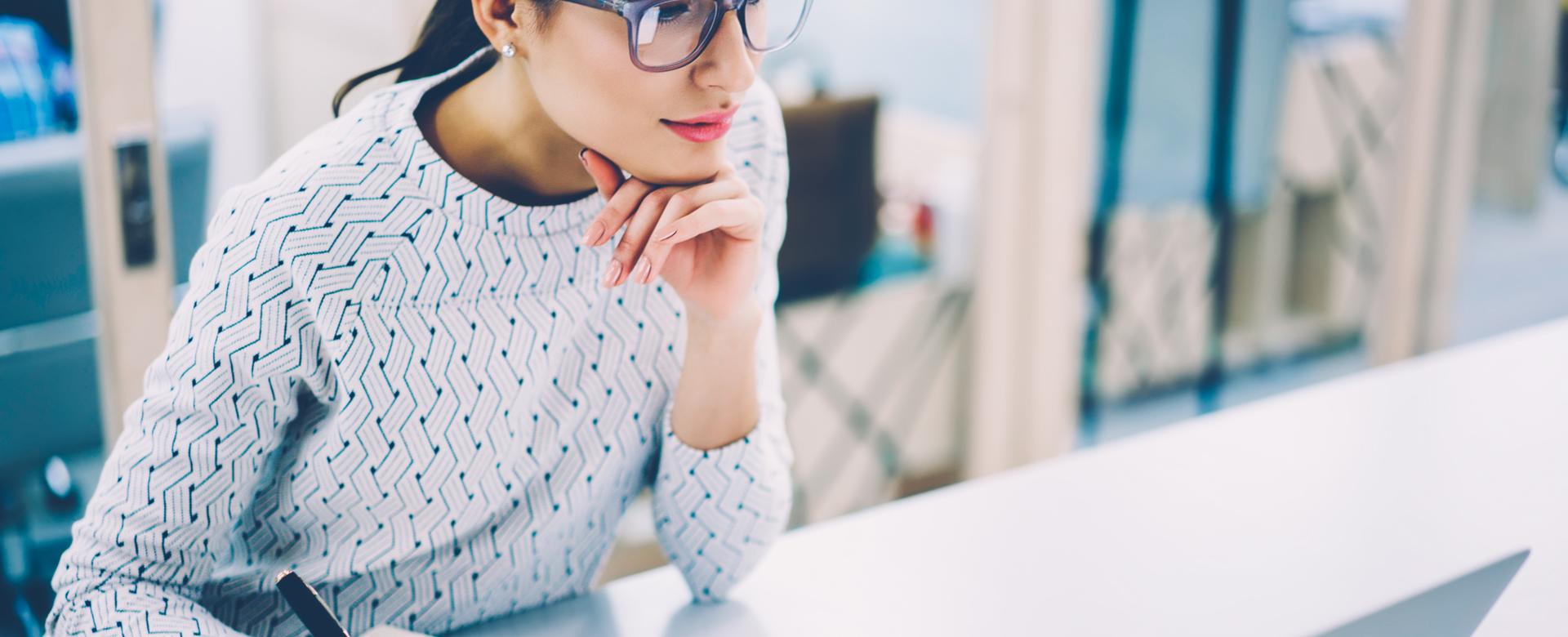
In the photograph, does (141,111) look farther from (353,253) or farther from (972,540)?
(972,540)

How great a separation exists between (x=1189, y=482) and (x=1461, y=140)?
259 centimetres

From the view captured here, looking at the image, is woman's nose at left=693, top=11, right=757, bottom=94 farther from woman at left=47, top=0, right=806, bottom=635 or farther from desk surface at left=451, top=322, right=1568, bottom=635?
desk surface at left=451, top=322, right=1568, bottom=635

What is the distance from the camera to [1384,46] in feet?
10.5

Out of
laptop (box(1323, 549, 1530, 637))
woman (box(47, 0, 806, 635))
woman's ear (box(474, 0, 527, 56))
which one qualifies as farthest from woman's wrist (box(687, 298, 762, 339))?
laptop (box(1323, 549, 1530, 637))

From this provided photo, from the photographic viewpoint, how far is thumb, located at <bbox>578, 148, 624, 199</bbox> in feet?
2.49

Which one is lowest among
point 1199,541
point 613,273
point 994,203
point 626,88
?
point 994,203

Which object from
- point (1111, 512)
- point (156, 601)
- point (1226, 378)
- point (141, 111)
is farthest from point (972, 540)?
point (1226, 378)

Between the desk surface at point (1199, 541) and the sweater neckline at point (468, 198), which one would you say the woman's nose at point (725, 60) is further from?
the desk surface at point (1199, 541)

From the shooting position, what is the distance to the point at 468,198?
0.82 m

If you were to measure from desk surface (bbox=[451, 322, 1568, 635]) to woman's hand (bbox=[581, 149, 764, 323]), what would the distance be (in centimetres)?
23

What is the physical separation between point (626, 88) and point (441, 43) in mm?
201

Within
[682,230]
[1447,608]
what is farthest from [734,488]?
[1447,608]

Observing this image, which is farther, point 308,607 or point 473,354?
point 473,354

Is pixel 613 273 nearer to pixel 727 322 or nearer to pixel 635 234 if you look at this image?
pixel 635 234
